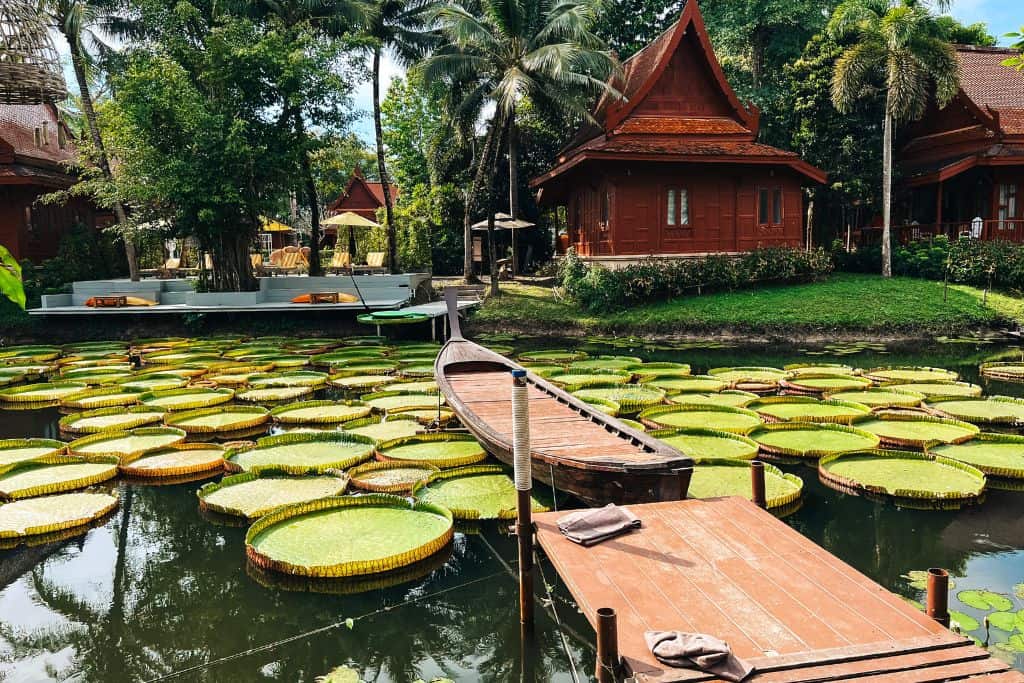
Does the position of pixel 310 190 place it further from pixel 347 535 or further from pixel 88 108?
pixel 347 535

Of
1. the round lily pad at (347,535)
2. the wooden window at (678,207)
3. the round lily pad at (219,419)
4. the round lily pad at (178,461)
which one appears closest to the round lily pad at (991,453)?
the round lily pad at (347,535)

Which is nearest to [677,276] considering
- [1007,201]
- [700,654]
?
[1007,201]

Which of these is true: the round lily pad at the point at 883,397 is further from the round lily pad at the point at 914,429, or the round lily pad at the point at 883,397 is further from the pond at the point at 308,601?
the pond at the point at 308,601

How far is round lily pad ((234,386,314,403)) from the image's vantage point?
1117cm

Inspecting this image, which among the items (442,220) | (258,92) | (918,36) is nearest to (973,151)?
(918,36)

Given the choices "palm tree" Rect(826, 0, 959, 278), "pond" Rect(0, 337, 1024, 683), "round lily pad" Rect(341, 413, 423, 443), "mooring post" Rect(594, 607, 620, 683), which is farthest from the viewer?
"palm tree" Rect(826, 0, 959, 278)

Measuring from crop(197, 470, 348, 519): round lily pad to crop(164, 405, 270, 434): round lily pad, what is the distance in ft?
7.56

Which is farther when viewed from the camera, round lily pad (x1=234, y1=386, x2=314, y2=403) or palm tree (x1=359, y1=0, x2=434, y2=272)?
palm tree (x1=359, y1=0, x2=434, y2=272)

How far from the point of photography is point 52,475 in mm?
7598

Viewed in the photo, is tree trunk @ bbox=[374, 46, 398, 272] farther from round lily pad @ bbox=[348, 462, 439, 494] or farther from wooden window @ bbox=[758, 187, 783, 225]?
round lily pad @ bbox=[348, 462, 439, 494]

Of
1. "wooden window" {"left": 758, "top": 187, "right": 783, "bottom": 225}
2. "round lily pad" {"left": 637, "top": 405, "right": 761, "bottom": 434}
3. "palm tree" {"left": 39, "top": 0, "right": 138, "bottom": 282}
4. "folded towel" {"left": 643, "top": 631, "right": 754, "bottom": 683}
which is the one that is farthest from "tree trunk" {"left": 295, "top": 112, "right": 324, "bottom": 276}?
"folded towel" {"left": 643, "top": 631, "right": 754, "bottom": 683}

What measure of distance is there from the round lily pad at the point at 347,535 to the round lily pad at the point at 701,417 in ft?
13.3

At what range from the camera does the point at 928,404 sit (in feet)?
32.9

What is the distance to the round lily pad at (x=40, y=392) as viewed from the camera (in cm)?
1181
